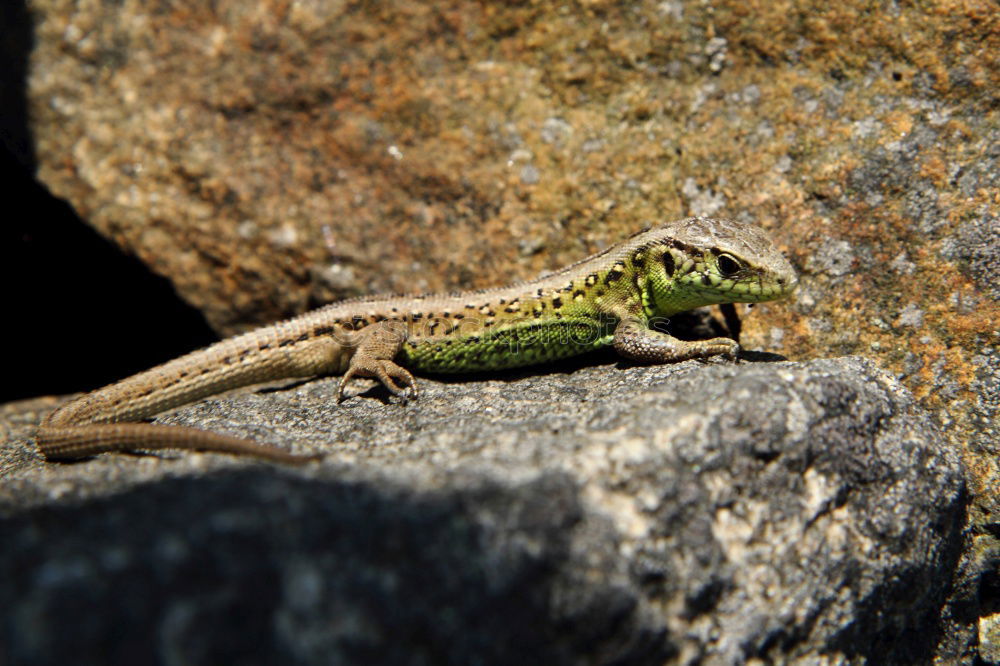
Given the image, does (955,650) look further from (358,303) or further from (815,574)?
(358,303)

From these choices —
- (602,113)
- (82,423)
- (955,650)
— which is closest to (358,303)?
(82,423)

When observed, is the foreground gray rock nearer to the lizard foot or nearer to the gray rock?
the lizard foot

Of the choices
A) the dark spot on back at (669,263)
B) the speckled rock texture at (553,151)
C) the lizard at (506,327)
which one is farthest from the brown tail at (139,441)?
the dark spot on back at (669,263)

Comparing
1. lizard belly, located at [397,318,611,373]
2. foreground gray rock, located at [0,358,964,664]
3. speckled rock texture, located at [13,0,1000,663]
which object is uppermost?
speckled rock texture, located at [13,0,1000,663]

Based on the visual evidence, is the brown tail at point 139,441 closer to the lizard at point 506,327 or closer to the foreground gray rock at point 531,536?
the foreground gray rock at point 531,536

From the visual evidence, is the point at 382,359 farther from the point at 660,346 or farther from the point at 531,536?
the point at 531,536

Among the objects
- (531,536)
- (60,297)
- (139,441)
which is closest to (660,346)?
(531,536)

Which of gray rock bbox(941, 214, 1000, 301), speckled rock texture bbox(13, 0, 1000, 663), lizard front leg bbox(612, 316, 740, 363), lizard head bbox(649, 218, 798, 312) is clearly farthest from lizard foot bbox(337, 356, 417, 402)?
gray rock bbox(941, 214, 1000, 301)
